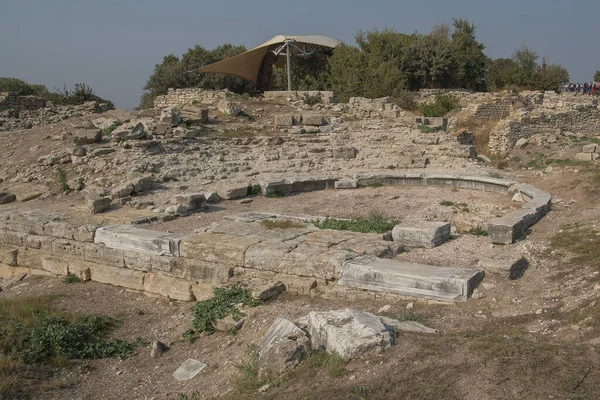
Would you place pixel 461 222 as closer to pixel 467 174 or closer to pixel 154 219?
pixel 467 174

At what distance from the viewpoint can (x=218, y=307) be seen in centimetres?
661

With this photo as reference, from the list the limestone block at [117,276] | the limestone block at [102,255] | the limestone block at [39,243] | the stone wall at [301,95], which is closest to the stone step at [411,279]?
the limestone block at [117,276]

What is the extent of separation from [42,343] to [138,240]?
2458 mm

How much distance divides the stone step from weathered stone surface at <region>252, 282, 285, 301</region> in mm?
797

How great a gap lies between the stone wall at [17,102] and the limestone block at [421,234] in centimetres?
1690

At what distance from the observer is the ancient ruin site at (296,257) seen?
433cm

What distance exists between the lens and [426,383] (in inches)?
145

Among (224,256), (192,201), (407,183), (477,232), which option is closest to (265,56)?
(407,183)

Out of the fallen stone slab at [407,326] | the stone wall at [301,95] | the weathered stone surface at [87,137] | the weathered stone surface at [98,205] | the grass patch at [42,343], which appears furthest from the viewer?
the stone wall at [301,95]

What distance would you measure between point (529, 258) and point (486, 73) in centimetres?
3120

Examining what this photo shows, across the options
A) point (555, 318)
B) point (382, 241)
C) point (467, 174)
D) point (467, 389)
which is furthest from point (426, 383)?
point (467, 174)

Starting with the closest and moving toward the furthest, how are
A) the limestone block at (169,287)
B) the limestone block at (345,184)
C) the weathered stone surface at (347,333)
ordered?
the weathered stone surface at (347,333) → the limestone block at (169,287) → the limestone block at (345,184)

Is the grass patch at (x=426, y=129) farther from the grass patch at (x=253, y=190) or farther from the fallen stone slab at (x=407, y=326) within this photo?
the fallen stone slab at (x=407, y=326)

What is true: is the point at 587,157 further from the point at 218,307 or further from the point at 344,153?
the point at 218,307
